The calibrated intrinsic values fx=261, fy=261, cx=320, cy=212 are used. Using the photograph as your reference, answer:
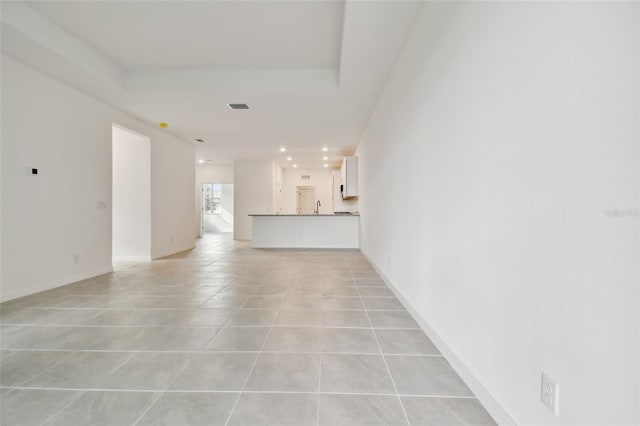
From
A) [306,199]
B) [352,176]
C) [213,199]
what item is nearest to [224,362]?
[352,176]

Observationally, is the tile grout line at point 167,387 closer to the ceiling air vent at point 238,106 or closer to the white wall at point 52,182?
the white wall at point 52,182

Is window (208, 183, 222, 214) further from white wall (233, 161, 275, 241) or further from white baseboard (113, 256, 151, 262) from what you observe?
white baseboard (113, 256, 151, 262)

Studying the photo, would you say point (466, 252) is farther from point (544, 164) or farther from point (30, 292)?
point (30, 292)

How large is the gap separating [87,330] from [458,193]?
121 inches

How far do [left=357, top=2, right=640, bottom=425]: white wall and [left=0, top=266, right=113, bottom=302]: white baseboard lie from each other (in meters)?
4.46

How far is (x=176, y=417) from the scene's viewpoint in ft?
4.16

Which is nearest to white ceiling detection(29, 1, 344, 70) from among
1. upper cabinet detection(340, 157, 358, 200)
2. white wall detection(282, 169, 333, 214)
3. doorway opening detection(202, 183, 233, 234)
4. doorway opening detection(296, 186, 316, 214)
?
upper cabinet detection(340, 157, 358, 200)

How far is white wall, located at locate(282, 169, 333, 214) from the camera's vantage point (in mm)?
11195

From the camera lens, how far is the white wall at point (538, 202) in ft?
2.32

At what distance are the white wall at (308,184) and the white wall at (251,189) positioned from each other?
189 cm

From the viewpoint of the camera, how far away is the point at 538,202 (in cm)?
96

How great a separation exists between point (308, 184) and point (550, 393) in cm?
1062

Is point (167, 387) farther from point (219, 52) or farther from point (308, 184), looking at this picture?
point (308, 184)

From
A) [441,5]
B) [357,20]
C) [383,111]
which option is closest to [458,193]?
[441,5]
